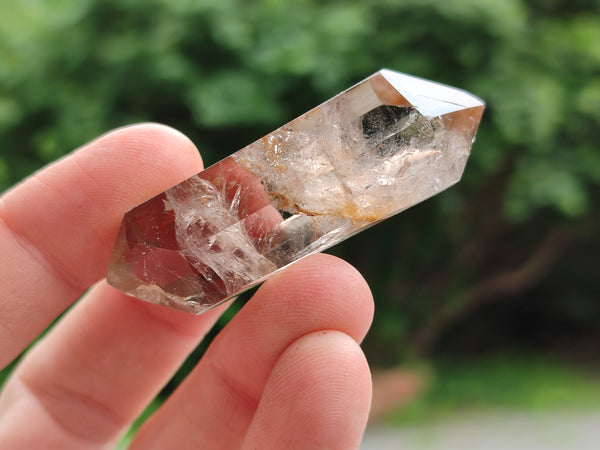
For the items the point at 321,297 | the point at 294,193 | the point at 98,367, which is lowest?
the point at 98,367

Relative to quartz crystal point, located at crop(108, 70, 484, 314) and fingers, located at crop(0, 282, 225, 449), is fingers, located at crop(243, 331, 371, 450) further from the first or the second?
fingers, located at crop(0, 282, 225, 449)

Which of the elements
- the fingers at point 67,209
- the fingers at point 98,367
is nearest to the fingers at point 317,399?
the fingers at point 98,367

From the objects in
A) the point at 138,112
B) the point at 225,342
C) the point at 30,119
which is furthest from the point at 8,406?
the point at 30,119

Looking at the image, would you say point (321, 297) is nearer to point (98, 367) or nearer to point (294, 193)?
point (294, 193)

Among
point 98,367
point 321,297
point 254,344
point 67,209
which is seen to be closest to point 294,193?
point 321,297

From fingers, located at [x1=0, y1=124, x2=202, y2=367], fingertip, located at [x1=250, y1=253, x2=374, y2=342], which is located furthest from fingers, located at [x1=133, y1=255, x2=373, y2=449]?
fingers, located at [x1=0, y1=124, x2=202, y2=367]
